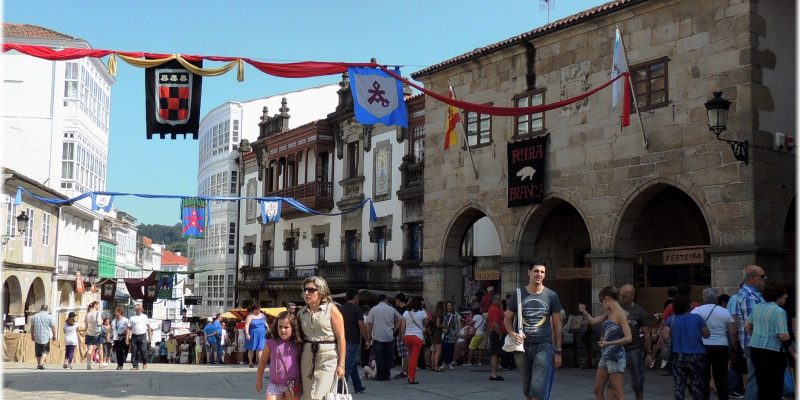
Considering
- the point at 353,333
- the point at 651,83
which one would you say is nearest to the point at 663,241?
the point at 651,83

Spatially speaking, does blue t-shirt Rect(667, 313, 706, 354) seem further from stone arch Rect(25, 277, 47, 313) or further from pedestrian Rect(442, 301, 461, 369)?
stone arch Rect(25, 277, 47, 313)

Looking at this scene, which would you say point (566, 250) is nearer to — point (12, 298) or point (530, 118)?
point (530, 118)

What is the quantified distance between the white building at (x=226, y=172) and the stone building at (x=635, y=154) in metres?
22.8

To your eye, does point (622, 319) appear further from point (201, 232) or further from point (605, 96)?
point (201, 232)

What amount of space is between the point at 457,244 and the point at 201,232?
13185 millimetres

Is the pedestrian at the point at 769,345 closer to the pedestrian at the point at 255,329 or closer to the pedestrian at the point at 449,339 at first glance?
the pedestrian at the point at 449,339

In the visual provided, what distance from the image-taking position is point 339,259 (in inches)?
1357

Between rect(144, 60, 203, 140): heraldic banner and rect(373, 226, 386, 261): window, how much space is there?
17524mm

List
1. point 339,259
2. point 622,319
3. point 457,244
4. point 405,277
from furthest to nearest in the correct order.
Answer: point 339,259 → point 405,277 → point 457,244 → point 622,319

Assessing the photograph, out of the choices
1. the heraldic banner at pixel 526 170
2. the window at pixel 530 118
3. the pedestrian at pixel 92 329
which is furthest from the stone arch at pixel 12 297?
the window at pixel 530 118

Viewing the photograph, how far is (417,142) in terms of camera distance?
30031 millimetres

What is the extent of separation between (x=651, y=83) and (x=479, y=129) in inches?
202

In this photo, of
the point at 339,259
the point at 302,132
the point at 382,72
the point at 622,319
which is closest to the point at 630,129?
the point at 382,72

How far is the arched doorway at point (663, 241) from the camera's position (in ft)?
59.5
